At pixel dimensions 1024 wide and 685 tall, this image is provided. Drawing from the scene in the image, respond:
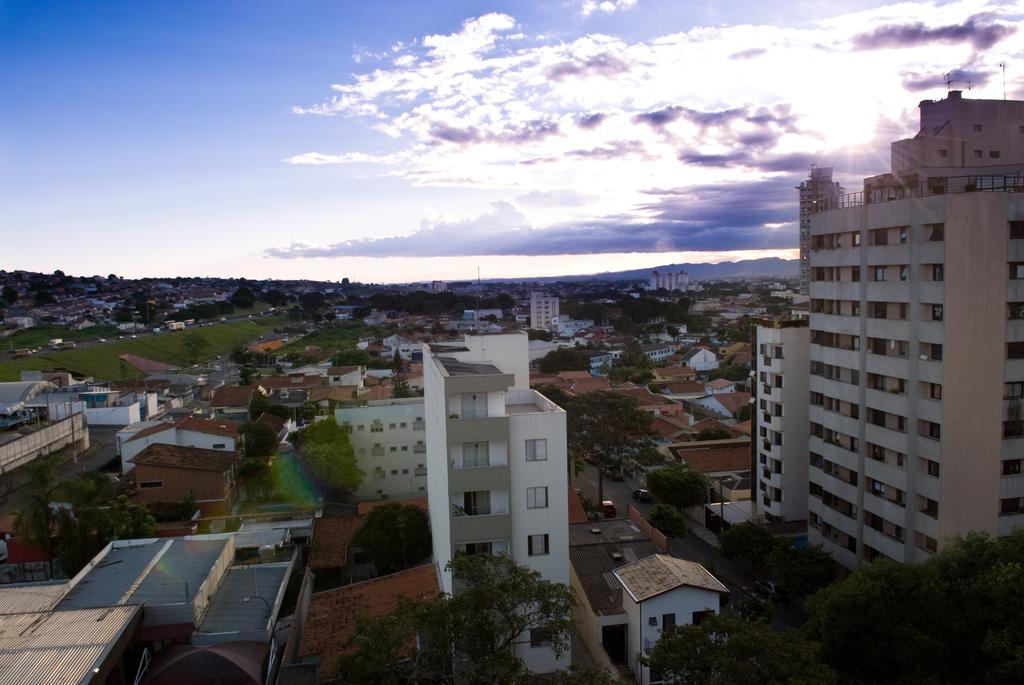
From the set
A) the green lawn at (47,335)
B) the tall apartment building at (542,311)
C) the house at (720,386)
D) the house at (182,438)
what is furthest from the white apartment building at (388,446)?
the tall apartment building at (542,311)

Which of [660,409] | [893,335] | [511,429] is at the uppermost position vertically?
[893,335]

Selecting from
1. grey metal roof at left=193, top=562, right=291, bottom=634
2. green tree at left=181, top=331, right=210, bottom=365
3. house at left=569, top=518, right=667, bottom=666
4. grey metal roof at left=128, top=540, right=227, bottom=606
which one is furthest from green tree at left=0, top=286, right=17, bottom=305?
house at left=569, top=518, right=667, bottom=666

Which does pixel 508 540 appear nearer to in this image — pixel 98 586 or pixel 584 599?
pixel 584 599

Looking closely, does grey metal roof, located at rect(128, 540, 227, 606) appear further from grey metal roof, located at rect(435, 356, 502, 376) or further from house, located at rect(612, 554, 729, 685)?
house, located at rect(612, 554, 729, 685)

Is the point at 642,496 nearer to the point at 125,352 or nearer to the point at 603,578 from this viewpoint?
the point at 603,578

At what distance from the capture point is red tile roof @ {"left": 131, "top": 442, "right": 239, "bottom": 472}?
84.7 ft

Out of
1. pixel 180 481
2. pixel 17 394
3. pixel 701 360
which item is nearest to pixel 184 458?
pixel 180 481

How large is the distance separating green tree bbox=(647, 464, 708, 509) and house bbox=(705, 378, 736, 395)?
2290 centimetres

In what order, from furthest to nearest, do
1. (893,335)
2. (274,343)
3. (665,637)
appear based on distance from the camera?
1. (274,343)
2. (893,335)
3. (665,637)

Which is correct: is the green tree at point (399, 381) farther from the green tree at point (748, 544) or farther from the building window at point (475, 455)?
the building window at point (475, 455)

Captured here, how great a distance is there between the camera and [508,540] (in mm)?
13836

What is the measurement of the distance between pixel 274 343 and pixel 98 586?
66.1 m

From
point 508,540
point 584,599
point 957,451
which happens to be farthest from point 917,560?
point 508,540

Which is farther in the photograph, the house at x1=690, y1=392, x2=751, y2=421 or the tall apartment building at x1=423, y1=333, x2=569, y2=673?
the house at x1=690, y1=392, x2=751, y2=421
